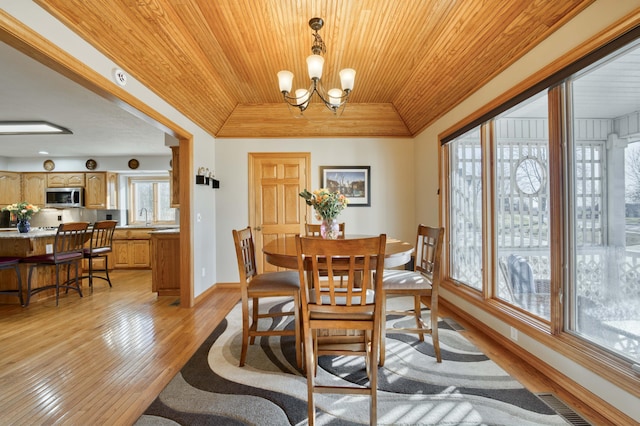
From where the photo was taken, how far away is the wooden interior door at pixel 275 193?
429cm

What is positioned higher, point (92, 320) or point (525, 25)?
point (525, 25)

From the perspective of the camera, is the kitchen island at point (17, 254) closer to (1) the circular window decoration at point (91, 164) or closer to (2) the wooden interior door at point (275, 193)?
(2) the wooden interior door at point (275, 193)

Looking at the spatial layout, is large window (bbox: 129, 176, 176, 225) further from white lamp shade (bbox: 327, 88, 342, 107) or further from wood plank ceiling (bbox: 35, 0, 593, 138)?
white lamp shade (bbox: 327, 88, 342, 107)

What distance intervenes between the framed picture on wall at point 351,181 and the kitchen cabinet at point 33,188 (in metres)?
6.45

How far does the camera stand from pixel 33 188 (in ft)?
20.6

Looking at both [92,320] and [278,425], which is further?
[92,320]

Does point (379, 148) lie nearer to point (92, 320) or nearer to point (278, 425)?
point (278, 425)

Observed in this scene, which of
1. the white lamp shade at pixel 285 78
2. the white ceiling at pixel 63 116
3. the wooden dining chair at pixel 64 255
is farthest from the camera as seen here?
the wooden dining chair at pixel 64 255

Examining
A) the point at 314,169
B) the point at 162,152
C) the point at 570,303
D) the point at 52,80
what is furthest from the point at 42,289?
the point at 570,303

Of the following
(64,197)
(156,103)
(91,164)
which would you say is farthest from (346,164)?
(64,197)

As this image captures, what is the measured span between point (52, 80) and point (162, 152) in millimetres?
3399

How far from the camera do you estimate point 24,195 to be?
6273 millimetres

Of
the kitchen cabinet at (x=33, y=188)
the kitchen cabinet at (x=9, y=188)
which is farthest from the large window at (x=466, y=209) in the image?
the kitchen cabinet at (x=9, y=188)

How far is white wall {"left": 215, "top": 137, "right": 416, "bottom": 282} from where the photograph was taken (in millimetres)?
4285
